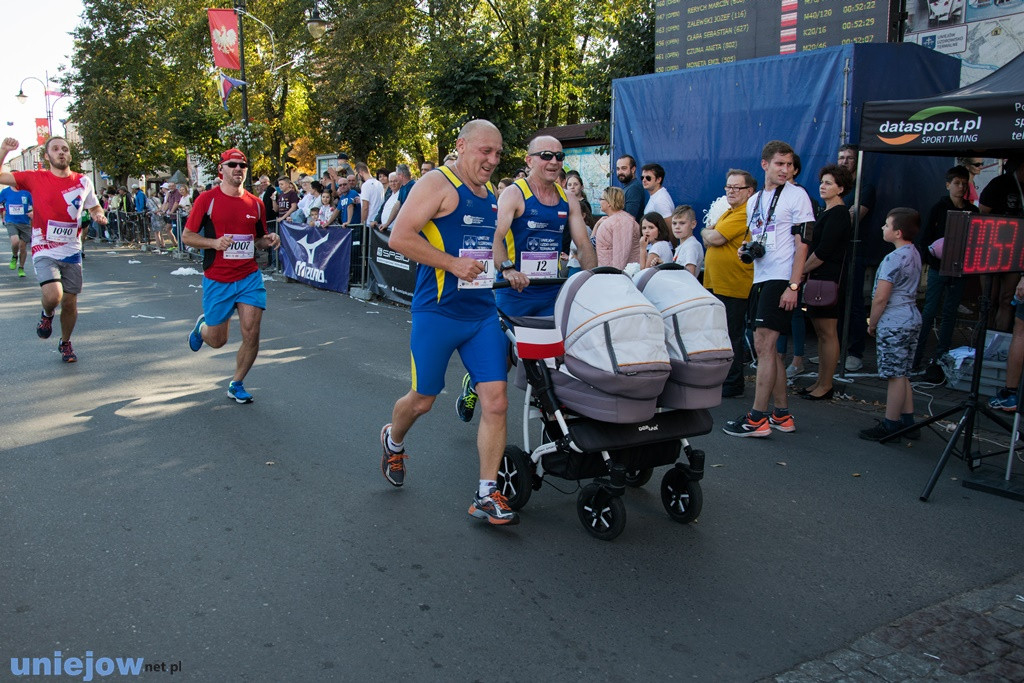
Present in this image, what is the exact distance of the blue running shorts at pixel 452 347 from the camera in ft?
14.3

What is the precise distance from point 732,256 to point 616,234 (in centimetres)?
141

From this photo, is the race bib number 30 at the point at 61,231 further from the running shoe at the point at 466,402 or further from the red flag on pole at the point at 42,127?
the red flag on pole at the point at 42,127

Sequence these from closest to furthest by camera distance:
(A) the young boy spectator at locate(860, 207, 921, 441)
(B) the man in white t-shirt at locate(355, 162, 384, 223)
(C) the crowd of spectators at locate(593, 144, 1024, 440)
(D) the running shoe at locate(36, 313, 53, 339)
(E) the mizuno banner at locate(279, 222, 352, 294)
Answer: (A) the young boy spectator at locate(860, 207, 921, 441), (C) the crowd of spectators at locate(593, 144, 1024, 440), (D) the running shoe at locate(36, 313, 53, 339), (B) the man in white t-shirt at locate(355, 162, 384, 223), (E) the mizuno banner at locate(279, 222, 352, 294)

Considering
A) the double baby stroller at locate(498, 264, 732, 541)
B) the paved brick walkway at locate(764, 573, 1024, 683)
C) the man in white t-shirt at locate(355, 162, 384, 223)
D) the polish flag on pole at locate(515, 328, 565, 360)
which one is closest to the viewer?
the paved brick walkway at locate(764, 573, 1024, 683)

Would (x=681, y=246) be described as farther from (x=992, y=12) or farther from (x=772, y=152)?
(x=992, y=12)

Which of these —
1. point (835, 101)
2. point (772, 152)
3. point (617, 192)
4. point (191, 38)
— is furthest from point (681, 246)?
point (191, 38)

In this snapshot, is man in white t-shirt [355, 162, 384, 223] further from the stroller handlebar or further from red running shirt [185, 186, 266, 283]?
the stroller handlebar

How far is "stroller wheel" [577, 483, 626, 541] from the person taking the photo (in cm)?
412

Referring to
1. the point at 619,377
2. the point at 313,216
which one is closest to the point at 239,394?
the point at 619,377

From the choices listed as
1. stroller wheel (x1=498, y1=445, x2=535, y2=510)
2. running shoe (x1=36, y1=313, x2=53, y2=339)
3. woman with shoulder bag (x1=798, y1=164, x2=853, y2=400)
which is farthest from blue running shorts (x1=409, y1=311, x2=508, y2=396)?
running shoe (x1=36, y1=313, x2=53, y2=339)

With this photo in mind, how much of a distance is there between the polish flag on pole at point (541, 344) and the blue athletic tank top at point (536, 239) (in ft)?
3.39

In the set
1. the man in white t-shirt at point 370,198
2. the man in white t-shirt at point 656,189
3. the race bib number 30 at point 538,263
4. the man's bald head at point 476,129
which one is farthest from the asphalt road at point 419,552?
the man in white t-shirt at point 370,198

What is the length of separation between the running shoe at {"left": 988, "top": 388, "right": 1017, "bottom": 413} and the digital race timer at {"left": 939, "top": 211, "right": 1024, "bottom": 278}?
2.15 metres

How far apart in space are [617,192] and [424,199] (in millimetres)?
4097
